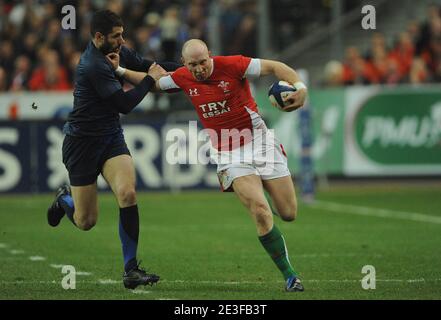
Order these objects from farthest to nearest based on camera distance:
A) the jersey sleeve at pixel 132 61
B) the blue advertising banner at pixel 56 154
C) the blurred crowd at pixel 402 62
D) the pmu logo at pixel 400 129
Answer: the blurred crowd at pixel 402 62, the pmu logo at pixel 400 129, the blue advertising banner at pixel 56 154, the jersey sleeve at pixel 132 61

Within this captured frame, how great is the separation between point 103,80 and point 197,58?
859 mm

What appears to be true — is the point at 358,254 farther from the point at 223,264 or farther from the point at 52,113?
the point at 52,113

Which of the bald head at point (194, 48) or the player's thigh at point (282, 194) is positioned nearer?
the bald head at point (194, 48)

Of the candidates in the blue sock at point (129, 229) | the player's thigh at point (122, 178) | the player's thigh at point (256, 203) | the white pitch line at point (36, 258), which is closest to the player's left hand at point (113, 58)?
the player's thigh at point (122, 178)

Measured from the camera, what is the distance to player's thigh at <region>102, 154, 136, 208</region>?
A: 999 cm

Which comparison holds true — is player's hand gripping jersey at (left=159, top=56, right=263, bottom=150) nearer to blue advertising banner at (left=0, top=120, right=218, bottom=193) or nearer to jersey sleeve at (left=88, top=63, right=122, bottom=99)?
jersey sleeve at (left=88, top=63, right=122, bottom=99)

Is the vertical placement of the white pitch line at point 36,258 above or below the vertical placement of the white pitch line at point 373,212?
above

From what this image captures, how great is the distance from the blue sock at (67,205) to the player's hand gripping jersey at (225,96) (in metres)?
1.61

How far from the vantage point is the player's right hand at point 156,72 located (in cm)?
1049

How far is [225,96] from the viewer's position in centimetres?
1021

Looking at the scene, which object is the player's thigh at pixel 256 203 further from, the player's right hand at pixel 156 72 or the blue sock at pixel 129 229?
the player's right hand at pixel 156 72

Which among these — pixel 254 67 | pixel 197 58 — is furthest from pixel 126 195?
pixel 254 67

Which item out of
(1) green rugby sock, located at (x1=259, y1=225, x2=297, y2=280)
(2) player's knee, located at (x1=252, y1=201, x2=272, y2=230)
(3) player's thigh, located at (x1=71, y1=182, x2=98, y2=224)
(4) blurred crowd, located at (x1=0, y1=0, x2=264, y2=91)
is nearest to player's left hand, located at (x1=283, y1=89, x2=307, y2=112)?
(2) player's knee, located at (x1=252, y1=201, x2=272, y2=230)

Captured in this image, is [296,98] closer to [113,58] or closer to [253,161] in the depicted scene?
[253,161]
